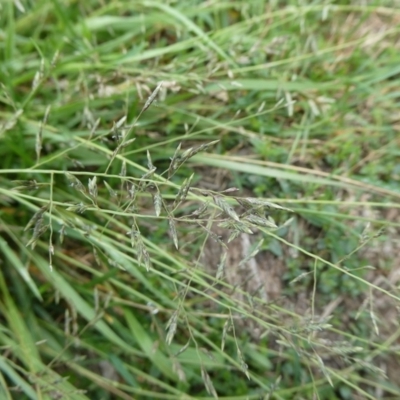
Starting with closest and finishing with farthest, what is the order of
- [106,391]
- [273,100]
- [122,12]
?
[106,391] → [273,100] → [122,12]

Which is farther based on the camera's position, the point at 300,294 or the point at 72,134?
the point at 300,294

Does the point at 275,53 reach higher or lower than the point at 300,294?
higher

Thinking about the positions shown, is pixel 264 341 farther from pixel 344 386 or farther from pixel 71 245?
pixel 71 245

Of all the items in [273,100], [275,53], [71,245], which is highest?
[275,53]

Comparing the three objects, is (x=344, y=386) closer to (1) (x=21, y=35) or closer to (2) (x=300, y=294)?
(2) (x=300, y=294)

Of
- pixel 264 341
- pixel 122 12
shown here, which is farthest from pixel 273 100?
pixel 264 341

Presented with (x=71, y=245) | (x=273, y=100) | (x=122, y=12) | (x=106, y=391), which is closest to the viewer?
(x=106, y=391)
